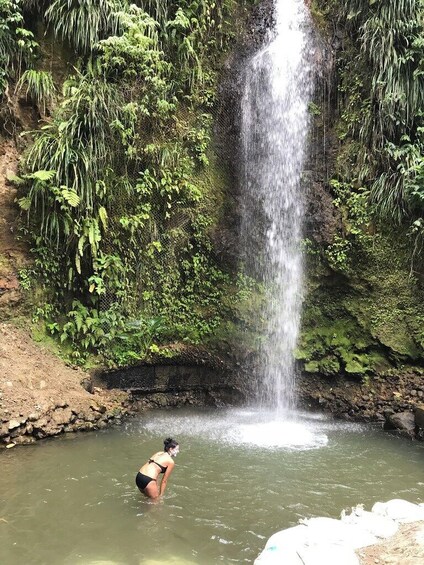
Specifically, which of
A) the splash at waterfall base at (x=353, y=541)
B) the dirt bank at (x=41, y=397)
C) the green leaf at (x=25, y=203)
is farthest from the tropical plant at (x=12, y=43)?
the splash at waterfall base at (x=353, y=541)

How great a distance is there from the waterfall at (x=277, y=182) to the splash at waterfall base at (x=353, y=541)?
17.4 ft

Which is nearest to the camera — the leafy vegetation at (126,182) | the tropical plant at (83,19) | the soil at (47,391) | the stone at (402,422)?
the soil at (47,391)

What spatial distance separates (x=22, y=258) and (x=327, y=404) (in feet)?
21.9

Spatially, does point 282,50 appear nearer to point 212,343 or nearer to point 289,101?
point 289,101

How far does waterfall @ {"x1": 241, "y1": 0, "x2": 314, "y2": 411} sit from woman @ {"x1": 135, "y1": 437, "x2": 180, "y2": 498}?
185 inches

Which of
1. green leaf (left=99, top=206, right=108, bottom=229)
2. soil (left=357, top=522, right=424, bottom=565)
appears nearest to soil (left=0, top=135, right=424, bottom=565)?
green leaf (left=99, top=206, right=108, bottom=229)

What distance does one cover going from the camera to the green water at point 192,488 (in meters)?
4.23

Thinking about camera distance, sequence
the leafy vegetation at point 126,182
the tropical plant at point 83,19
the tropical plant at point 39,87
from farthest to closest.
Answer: the tropical plant at point 83,19
the tropical plant at point 39,87
the leafy vegetation at point 126,182

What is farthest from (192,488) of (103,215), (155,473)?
(103,215)

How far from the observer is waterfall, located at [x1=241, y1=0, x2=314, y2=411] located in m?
9.89

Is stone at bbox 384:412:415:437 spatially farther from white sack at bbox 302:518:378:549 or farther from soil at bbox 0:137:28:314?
soil at bbox 0:137:28:314

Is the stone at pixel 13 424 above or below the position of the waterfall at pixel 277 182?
below

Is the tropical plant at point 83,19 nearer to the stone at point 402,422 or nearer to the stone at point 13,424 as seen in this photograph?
the stone at point 13,424

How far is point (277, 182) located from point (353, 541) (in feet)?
25.7
